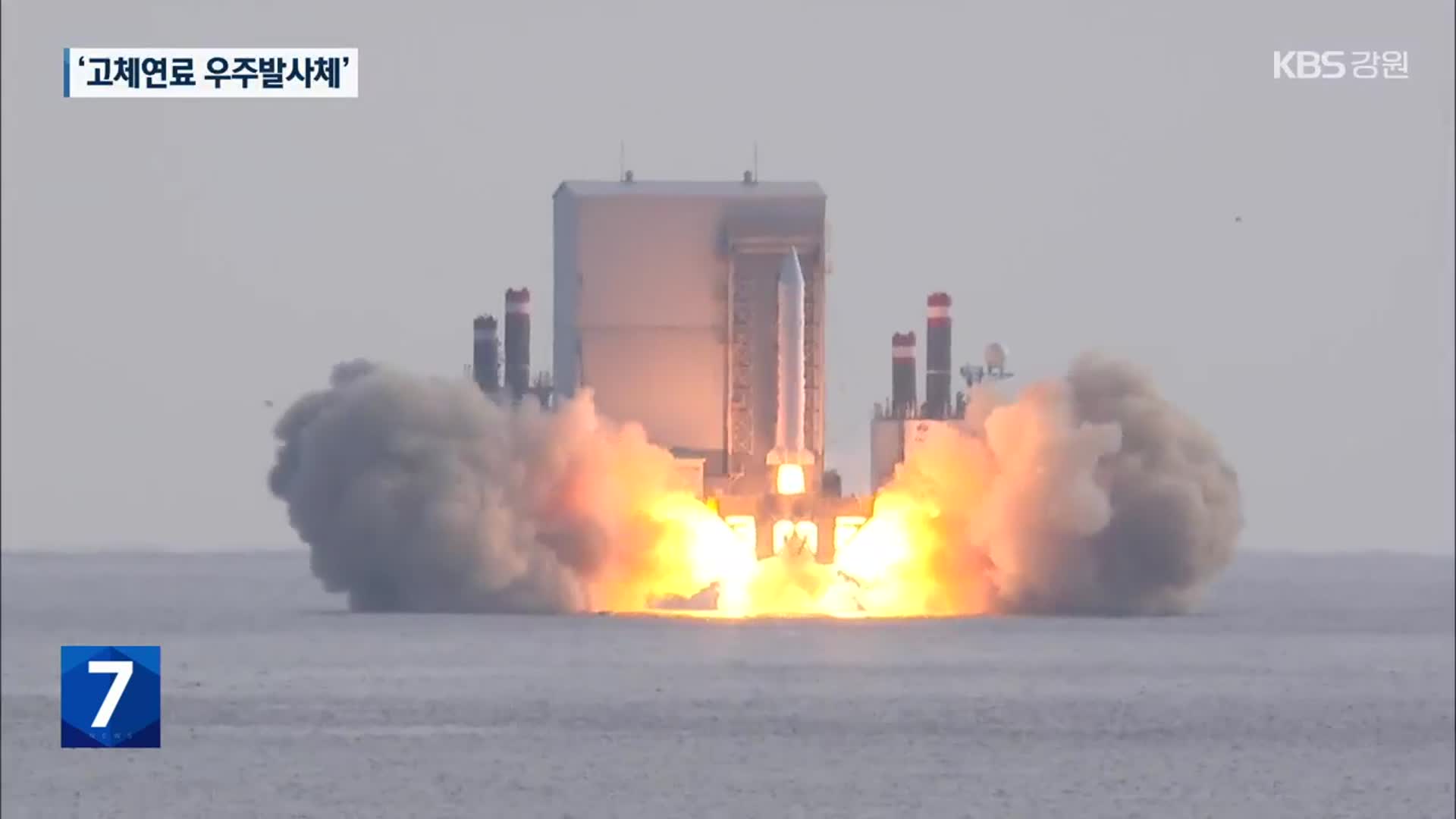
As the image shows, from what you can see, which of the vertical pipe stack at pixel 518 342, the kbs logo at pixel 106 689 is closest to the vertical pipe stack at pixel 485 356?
the vertical pipe stack at pixel 518 342

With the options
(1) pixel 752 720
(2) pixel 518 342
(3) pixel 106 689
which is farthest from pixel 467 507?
Answer: (3) pixel 106 689

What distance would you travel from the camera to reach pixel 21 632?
9731cm

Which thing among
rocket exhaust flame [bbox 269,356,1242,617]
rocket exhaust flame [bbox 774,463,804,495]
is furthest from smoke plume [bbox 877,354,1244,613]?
rocket exhaust flame [bbox 774,463,804,495]

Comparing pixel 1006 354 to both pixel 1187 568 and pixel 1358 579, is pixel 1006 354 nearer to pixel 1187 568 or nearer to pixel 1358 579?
pixel 1187 568

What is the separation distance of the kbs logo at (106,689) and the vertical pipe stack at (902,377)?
142 feet

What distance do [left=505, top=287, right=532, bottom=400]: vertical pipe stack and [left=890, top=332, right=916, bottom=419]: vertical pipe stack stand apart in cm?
855

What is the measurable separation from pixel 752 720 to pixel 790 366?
15229 mm

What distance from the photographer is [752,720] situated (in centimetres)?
5925

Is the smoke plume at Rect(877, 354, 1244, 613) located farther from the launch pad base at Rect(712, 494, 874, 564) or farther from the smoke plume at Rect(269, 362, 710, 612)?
the smoke plume at Rect(269, 362, 710, 612)

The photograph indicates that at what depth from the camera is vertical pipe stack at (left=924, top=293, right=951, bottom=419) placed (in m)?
80.1

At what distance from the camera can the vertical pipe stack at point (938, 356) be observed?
3152 inches

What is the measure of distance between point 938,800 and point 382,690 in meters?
20.4

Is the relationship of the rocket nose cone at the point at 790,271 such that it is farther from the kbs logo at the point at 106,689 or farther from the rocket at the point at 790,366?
the kbs logo at the point at 106,689

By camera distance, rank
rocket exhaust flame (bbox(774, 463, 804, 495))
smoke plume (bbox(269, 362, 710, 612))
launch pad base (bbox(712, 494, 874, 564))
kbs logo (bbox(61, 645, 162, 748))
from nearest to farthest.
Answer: kbs logo (bbox(61, 645, 162, 748)) → launch pad base (bbox(712, 494, 874, 564)) → rocket exhaust flame (bbox(774, 463, 804, 495)) → smoke plume (bbox(269, 362, 710, 612))
